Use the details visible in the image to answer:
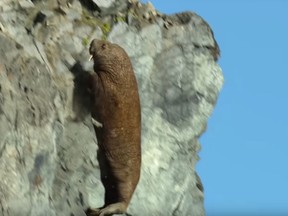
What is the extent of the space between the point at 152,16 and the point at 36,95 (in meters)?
1.73

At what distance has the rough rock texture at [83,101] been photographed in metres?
7.66

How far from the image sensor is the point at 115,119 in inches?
326

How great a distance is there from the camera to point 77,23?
8.55m

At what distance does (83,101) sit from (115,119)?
26 centimetres

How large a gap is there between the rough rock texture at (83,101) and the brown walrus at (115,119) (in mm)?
89

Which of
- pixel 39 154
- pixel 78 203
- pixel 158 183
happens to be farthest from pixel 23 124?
pixel 158 183

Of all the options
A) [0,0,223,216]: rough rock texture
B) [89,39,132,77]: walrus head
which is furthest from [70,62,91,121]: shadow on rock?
[89,39,132,77]: walrus head

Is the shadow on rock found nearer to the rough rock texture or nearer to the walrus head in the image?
the rough rock texture

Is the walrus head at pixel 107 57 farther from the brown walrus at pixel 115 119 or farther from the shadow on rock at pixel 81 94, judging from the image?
the shadow on rock at pixel 81 94

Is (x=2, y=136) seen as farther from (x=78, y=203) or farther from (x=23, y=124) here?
(x=78, y=203)

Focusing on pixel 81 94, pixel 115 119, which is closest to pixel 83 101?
pixel 81 94

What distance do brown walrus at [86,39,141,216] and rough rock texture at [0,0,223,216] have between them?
0.09 meters

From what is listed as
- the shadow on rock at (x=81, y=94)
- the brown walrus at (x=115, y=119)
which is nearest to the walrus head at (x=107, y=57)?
the brown walrus at (x=115, y=119)

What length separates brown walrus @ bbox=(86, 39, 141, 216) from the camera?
828 cm
